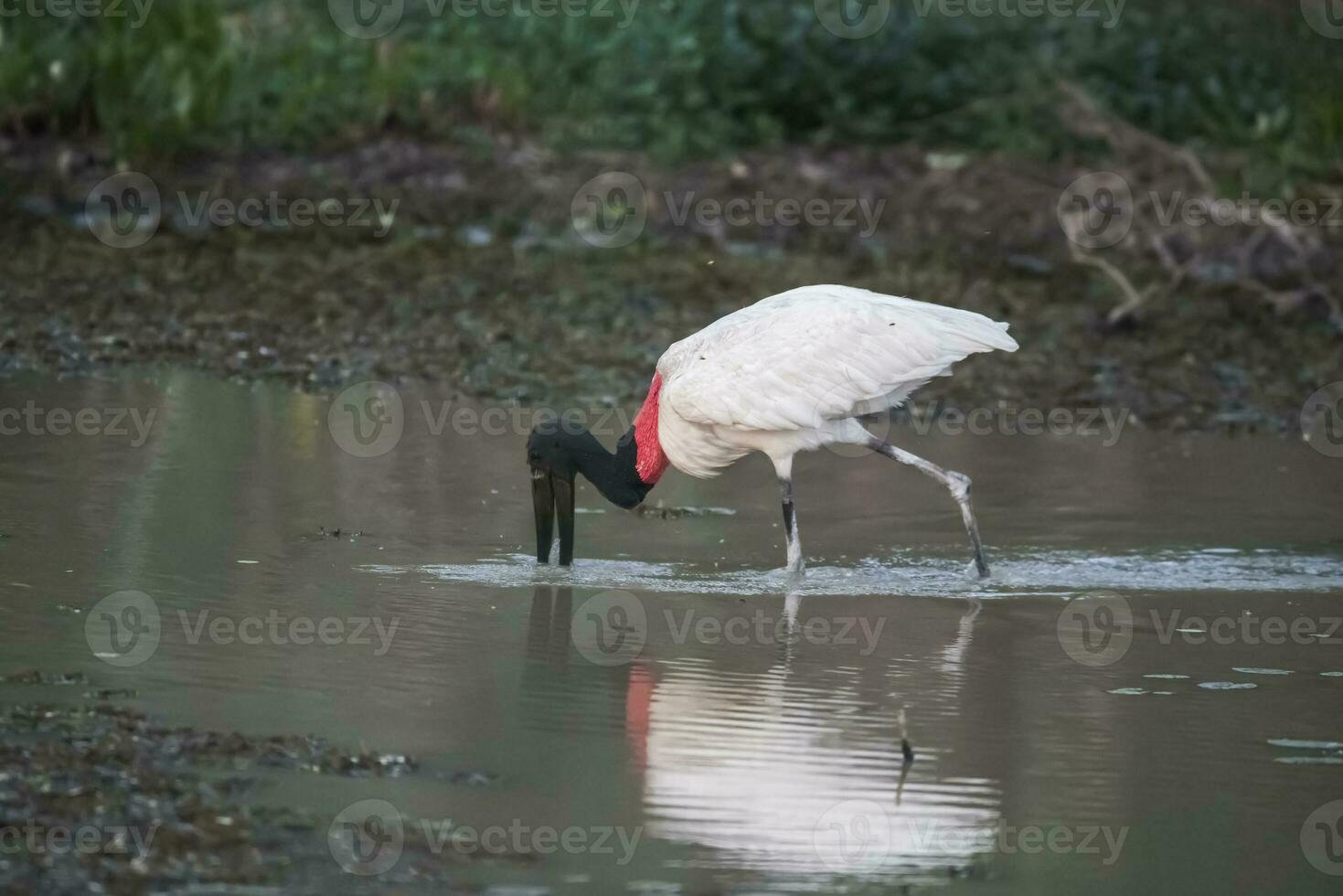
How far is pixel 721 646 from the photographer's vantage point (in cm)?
664

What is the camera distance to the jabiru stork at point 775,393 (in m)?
7.62

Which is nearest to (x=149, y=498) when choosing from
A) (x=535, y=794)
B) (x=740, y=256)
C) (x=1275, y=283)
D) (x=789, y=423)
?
(x=789, y=423)

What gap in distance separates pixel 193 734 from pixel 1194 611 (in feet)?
11.9

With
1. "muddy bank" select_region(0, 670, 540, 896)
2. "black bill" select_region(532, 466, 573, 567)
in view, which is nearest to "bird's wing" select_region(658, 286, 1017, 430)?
"black bill" select_region(532, 466, 573, 567)

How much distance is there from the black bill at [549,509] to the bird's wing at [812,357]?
1.59 feet

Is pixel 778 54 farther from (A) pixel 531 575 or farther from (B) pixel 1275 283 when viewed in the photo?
(A) pixel 531 575

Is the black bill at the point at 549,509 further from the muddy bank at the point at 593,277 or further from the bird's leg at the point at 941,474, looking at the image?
the muddy bank at the point at 593,277

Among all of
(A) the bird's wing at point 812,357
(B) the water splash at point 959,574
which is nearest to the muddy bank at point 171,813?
(B) the water splash at point 959,574

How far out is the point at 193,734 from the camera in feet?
16.9

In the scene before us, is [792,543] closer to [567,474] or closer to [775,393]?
[775,393]

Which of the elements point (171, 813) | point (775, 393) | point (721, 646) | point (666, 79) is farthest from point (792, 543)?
point (666, 79)

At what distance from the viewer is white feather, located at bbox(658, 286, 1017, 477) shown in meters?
7.62

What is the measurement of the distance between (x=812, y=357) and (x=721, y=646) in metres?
1.43

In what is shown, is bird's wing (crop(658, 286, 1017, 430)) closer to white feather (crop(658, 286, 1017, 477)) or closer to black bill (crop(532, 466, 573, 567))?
white feather (crop(658, 286, 1017, 477))
